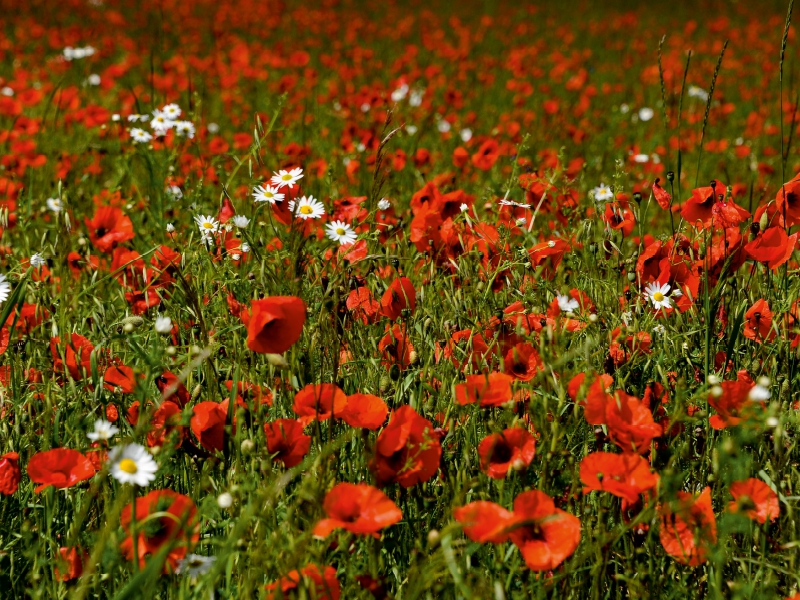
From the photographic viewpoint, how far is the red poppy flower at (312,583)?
1109mm

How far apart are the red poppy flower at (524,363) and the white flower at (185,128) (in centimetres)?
179

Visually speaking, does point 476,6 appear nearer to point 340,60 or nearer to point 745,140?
point 340,60

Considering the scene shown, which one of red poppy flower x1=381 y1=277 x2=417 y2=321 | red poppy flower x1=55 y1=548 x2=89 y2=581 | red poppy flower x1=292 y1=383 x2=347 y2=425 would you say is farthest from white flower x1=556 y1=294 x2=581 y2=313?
red poppy flower x1=55 y1=548 x2=89 y2=581

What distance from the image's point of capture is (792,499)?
1.33 meters

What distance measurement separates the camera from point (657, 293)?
1.82 meters

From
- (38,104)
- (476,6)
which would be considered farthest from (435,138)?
(476,6)

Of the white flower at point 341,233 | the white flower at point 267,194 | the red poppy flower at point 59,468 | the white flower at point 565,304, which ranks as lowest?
the red poppy flower at point 59,468

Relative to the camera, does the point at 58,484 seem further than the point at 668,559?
No

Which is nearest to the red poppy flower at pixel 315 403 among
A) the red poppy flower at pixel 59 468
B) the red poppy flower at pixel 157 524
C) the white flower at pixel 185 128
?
the red poppy flower at pixel 157 524

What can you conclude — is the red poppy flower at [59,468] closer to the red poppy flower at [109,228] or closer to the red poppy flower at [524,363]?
the red poppy flower at [524,363]

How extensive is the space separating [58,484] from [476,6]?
13.1 metres

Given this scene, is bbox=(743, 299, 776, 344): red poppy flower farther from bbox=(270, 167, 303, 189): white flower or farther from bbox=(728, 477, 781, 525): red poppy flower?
bbox=(270, 167, 303, 189): white flower

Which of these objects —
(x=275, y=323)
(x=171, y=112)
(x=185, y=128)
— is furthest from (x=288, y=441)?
(x=171, y=112)

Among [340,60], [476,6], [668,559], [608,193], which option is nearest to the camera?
[668,559]
